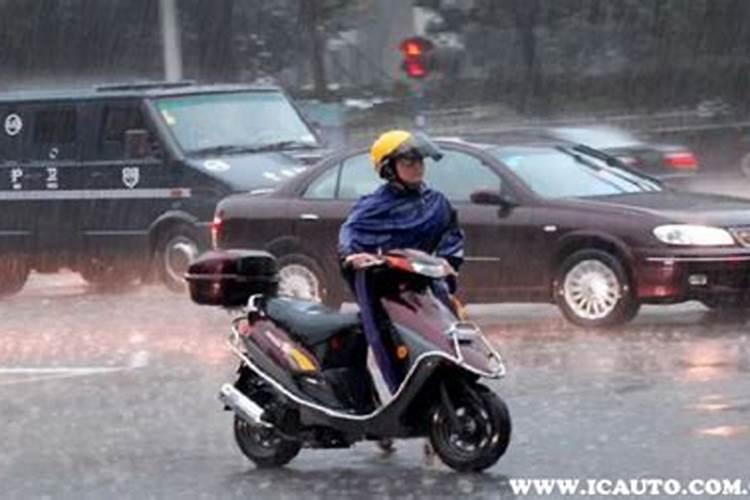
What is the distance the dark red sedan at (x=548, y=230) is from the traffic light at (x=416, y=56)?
37.6 feet

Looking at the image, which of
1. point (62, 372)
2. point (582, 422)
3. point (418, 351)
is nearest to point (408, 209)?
point (418, 351)

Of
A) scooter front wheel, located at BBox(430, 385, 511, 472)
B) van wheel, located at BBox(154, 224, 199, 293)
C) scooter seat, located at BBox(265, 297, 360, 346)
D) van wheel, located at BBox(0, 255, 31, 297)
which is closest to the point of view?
scooter front wheel, located at BBox(430, 385, 511, 472)

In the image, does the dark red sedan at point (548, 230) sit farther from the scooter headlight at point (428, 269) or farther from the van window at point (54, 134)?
the scooter headlight at point (428, 269)

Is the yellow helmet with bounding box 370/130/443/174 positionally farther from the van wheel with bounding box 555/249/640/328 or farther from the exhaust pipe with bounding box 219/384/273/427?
the van wheel with bounding box 555/249/640/328

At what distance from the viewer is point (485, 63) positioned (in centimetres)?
4981

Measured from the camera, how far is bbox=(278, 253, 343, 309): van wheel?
17078mm

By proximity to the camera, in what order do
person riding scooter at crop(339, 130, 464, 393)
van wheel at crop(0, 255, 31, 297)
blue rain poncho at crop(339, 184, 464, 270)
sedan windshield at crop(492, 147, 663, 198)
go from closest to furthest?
person riding scooter at crop(339, 130, 464, 393), blue rain poncho at crop(339, 184, 464, 270), sedan windshield at crop(492, 147, 663, 198), van wheel at crop(0, 255, 31, 297)

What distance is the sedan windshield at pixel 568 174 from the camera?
1623 cm

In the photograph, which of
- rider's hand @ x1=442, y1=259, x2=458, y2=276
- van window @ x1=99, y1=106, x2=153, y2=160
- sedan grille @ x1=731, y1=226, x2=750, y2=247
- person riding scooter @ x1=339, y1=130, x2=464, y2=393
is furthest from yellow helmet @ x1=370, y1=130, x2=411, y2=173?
van window @ x1=99, y1=106, x2=153, y2=160

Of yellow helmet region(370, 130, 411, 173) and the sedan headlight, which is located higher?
yellow helmet region(370, 130, 411, 173)

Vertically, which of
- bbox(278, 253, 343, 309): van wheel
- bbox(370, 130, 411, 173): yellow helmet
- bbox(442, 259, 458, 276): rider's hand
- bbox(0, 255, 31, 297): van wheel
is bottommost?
bbox(0, 255, 31, 297): van wheel

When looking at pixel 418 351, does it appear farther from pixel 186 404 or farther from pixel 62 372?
pixel 62 372

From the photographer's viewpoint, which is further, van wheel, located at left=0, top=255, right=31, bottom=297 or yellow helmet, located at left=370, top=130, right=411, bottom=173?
van wheel, located at left=0, top=255, right=31, bottom=297

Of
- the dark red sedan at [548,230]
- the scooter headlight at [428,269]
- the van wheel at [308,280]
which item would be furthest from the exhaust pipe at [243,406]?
the van wheel at [308,280]
